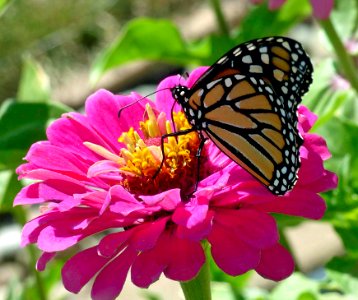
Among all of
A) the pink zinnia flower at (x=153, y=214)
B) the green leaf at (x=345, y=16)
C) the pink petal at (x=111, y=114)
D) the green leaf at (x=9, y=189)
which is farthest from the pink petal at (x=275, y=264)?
the green leaf at (x=345, y=16)

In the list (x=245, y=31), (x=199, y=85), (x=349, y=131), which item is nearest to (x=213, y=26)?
(x=245, y=31)

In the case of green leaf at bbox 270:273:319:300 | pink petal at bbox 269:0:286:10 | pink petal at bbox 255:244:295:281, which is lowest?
green leaf at bbox 270:273:319:300

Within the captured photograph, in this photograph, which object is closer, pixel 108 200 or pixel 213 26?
pixel 108 200

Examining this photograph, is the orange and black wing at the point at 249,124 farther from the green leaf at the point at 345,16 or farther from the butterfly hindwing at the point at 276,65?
the green leaf at the point at 345,16

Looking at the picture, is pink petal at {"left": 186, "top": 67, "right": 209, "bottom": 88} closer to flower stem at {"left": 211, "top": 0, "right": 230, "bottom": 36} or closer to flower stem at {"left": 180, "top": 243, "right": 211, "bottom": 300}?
flower stem at {"left": 180, "top": 243, "right": 211, "bottom": 300}

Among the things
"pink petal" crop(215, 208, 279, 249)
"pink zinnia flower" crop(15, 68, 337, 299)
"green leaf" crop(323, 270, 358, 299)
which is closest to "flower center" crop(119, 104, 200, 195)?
"pink zinnia flower" crop(15, 68, 337, 299)

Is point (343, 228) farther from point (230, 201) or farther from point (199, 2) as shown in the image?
point (199, 2)
